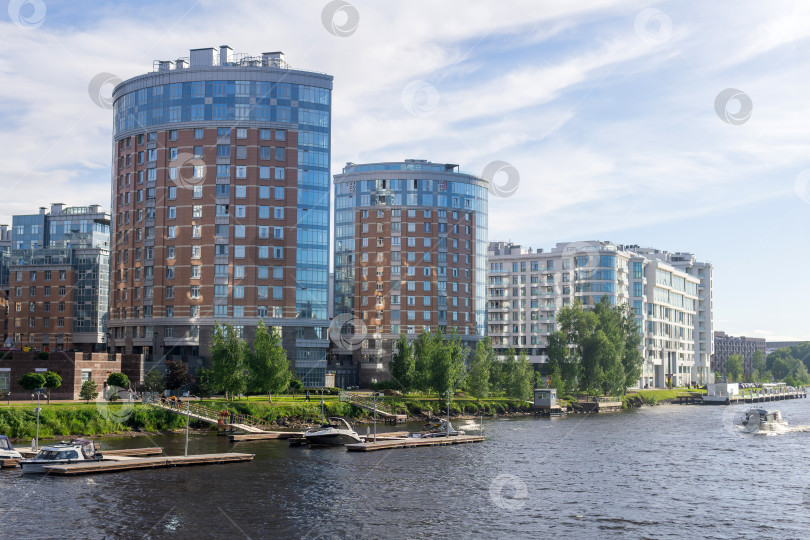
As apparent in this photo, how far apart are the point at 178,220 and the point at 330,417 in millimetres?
52592

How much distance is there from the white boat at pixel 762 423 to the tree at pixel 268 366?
7339 cm

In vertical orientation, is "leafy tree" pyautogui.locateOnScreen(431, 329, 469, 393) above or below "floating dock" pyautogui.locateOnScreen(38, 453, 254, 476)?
above

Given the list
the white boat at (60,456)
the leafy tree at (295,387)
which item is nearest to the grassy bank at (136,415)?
the leafy tree at (295,387)

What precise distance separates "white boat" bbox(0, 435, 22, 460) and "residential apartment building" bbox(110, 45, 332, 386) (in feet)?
241

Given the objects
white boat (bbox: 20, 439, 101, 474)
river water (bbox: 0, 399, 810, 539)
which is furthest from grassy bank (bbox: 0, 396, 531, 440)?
white boat (bbox: 20, 439, 101, 474)

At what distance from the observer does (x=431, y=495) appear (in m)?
67.6

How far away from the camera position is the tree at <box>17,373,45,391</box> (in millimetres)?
101062

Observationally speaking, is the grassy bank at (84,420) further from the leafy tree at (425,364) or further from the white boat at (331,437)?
the leafy tree at (425,364)

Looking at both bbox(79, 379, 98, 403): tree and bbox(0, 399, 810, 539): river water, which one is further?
bbox(79, 379, 98, 403): tree

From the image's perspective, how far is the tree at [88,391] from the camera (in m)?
108

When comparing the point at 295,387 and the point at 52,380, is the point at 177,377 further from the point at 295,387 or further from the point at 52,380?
the point at 52,380

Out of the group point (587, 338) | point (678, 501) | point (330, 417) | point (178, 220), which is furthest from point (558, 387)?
point (678, 501)

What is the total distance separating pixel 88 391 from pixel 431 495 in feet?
193

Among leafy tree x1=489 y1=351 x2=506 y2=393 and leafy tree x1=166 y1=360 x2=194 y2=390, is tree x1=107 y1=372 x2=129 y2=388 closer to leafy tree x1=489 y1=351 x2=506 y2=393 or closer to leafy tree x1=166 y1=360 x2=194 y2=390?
leafy tree x1=166 y1=360 x2=194 y2=390
